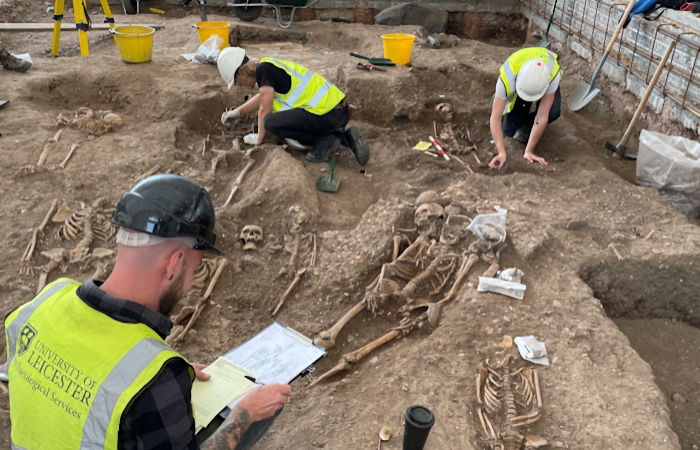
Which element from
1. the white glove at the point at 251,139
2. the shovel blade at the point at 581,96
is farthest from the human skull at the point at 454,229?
the shovel blade at the point at 581,96

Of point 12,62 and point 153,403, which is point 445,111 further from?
point 153,403

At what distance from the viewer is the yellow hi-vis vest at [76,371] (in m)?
1.65

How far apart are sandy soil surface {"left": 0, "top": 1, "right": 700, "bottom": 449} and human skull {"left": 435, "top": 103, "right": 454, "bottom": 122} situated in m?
0.09

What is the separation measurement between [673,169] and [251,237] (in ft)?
12.5

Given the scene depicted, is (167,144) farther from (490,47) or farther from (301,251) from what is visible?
(490,47)

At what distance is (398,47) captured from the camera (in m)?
7.77

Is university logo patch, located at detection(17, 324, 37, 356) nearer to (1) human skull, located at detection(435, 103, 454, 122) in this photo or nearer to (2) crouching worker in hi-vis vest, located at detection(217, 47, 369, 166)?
(2) crouching worker in hi-vis vest, located at detection(217, 47, 369, 166)

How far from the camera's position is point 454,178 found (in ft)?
17.7

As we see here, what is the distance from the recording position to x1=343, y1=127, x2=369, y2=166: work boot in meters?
5.96

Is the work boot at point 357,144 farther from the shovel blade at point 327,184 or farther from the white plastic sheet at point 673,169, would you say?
the white plastic sheet at point 673,169

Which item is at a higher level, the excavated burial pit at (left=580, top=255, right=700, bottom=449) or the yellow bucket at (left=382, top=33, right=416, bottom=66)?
the yellow bucket at (left=382, top=33, right=416, bottom=66)

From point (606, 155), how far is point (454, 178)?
2035 mm

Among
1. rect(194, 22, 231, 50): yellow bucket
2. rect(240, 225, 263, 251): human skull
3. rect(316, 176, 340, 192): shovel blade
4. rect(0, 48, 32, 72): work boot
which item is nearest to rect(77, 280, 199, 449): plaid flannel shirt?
rect(240, 225, 263, 251): human skull

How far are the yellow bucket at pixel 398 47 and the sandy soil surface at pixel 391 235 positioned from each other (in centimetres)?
38
